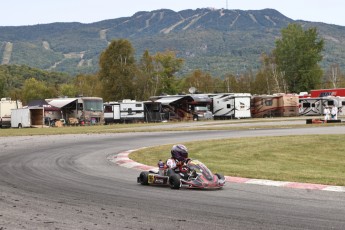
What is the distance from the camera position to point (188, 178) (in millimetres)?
12406

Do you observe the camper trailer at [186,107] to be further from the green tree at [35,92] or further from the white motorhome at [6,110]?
the green tree at [35,92]

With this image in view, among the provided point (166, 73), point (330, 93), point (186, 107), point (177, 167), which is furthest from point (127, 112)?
point (177, 167)

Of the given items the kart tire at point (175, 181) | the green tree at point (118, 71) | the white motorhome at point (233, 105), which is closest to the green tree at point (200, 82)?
the green tree at point (118, 71)

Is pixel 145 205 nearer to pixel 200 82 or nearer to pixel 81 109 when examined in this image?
pixel 81 109

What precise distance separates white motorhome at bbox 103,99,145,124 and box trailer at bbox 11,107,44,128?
9.63 m

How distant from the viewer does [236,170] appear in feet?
51.6

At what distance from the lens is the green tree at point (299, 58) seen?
4002 inches

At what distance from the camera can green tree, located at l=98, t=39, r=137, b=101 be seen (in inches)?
4038

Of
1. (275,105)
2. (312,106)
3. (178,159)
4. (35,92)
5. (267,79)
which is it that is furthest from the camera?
(35,92)

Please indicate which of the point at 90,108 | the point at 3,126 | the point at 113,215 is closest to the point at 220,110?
the point at 90,108

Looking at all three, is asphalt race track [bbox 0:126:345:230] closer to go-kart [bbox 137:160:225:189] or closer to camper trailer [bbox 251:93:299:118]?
go-kart [bbox 137:160:225:189]

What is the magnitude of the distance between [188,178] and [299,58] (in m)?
94.0

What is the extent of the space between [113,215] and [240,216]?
2.13 m

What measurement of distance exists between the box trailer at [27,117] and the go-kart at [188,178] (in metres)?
44.3
